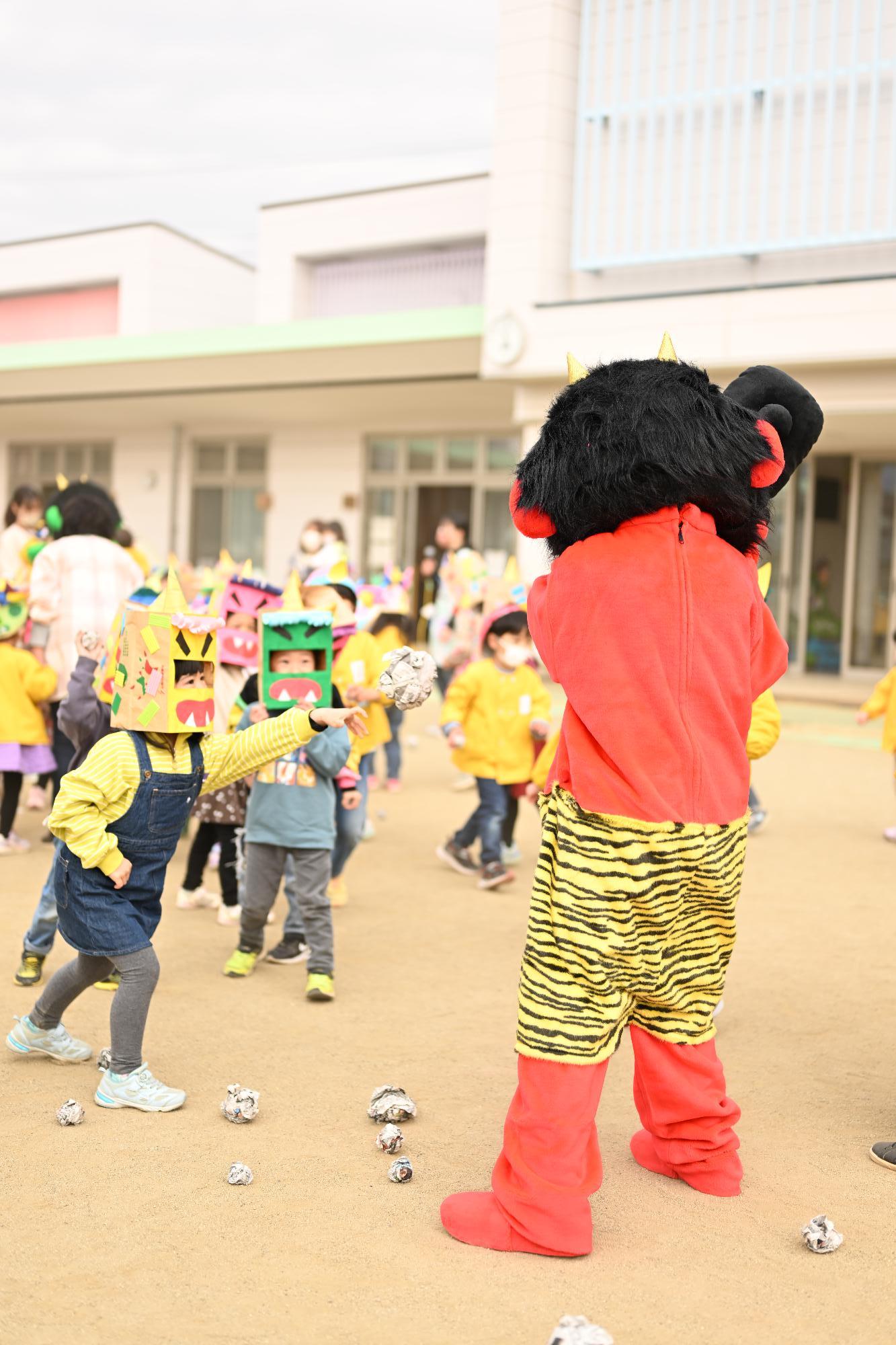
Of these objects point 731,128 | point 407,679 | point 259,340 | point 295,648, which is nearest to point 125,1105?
point 407,679

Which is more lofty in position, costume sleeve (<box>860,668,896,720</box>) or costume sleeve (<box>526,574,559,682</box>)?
costume sleeve (<box>526,574,559,682</box>)

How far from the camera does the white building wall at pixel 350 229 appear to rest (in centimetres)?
1964

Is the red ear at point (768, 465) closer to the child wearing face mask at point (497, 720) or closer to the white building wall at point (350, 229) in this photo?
the child wearing face mask at point (497, 720)

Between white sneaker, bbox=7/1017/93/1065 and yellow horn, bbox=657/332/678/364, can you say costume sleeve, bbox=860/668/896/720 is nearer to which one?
yellow horn, bbox=657/332/678/364

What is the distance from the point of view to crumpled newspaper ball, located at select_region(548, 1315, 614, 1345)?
2432mm

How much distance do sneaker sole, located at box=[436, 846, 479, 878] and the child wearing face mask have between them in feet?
0.41

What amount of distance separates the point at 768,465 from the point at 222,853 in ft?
11.7

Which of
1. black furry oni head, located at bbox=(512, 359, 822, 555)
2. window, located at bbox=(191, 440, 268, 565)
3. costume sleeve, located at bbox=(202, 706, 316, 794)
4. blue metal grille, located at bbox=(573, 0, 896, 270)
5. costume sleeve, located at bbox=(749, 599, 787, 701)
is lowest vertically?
costume sleeve, located at bbox=(202, 706, 316, 794)

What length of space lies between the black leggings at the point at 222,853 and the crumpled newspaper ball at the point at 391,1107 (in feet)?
7.35

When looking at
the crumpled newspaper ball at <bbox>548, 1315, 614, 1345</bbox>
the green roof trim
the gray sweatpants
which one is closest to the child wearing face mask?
the gray sweatpants

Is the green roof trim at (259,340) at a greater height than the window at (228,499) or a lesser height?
greater

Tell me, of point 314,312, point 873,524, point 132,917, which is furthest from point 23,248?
point 132,917

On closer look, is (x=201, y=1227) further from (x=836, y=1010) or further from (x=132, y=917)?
(x=836, y=1010)

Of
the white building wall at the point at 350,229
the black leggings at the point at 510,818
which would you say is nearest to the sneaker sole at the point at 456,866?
the black leggings at the point at 510,818
